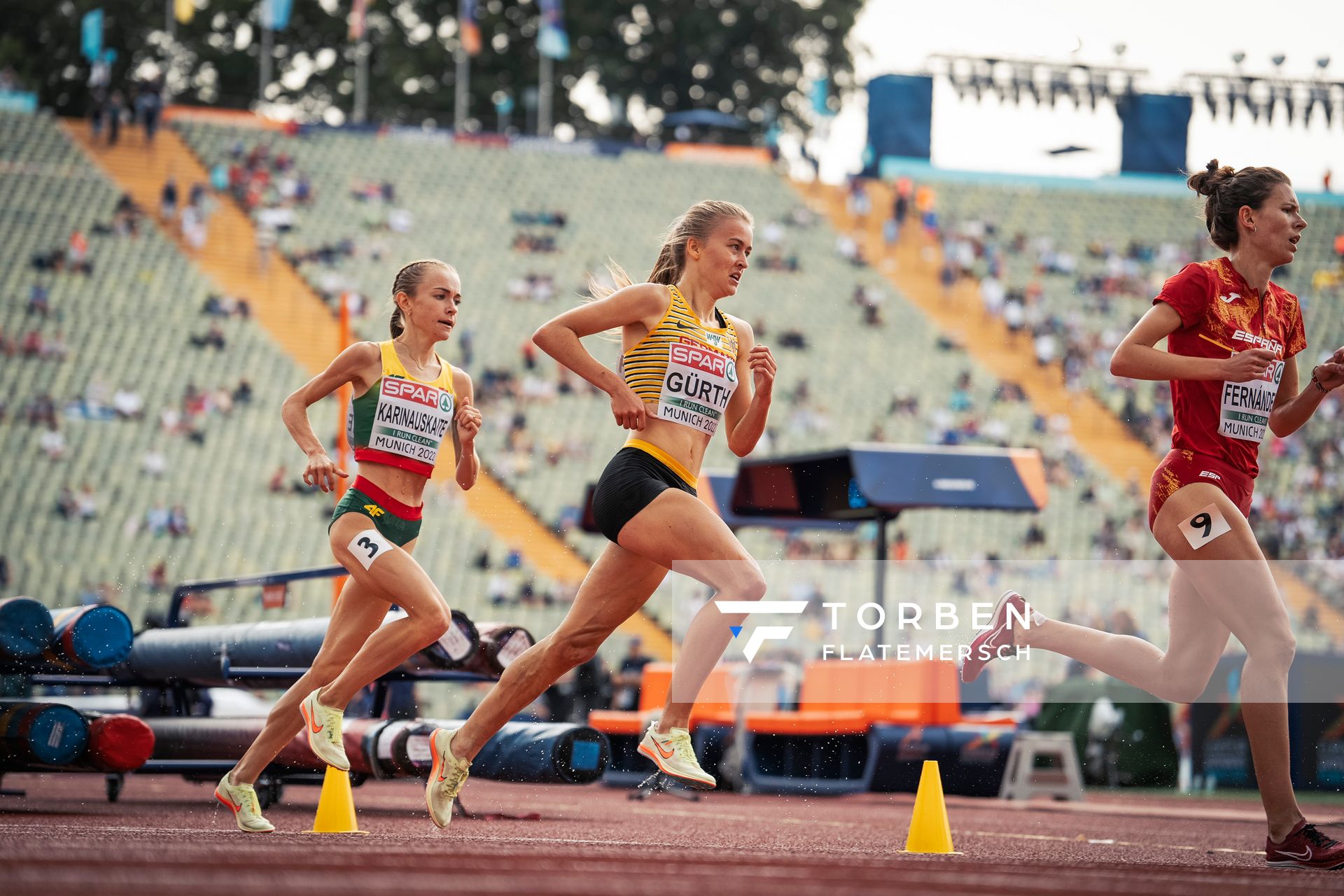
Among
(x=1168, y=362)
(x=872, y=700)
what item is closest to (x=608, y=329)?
(x=1168, y=362)

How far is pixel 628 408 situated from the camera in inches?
241

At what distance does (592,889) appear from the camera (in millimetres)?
4152

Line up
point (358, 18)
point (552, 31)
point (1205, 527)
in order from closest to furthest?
point (1205, 527)
point (358, 18)
point (552, 31)

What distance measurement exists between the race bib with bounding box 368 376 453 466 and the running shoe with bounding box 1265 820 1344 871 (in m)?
3.59

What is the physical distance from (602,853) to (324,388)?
2.41m

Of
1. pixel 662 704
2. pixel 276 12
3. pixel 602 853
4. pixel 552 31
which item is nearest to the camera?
pixel 602 853

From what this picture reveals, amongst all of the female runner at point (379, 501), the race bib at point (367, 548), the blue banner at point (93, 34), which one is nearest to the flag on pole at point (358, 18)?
the blue banner at point (93, 34)

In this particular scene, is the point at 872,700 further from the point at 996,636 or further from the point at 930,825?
the point at 930,825

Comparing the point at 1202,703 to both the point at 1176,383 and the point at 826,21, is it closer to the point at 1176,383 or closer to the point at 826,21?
the point at 1176,383

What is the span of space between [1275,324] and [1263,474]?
25.2m

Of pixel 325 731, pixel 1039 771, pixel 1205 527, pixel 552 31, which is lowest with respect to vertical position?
pixel 1039 771

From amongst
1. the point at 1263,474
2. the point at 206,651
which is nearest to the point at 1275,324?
the point at 206,651

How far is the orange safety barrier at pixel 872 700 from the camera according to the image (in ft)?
44.7

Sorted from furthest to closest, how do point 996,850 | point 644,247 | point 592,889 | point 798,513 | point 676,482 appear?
1. point 644,247
2. point 798,513
3. point 996,850
4. point 676,482
5. point 592,889
